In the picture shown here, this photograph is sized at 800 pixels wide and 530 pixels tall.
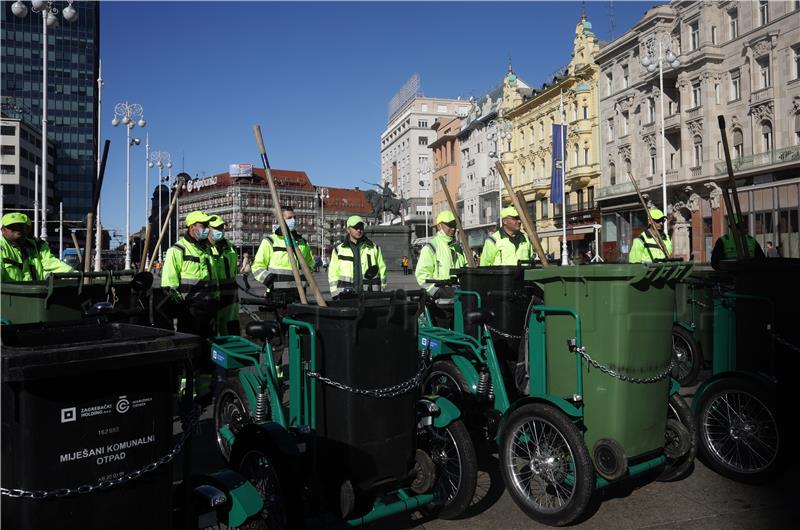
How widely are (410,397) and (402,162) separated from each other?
122m

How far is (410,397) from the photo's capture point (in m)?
3.60

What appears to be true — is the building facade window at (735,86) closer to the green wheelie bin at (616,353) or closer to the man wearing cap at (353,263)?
the man wearing cap at (353,263)

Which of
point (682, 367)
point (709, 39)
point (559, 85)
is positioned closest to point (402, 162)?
point (559, 85)

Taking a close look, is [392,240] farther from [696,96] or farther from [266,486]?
[266,486]

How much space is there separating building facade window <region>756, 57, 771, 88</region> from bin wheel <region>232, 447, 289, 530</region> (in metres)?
39.6

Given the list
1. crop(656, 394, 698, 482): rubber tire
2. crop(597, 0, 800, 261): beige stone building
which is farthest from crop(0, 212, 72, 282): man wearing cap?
crop(597, 0, 800, 261): beige stone building

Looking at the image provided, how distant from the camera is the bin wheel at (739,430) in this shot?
447 cm

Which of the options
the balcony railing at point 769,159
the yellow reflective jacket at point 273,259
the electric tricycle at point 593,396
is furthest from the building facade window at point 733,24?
the electric tricycle at point 593,396

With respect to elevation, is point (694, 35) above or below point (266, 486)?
above

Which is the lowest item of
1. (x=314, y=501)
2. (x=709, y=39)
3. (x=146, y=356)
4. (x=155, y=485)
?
(x=314, y=501)

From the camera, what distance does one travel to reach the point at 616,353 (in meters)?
3.94

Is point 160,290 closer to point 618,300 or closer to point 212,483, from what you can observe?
point 212,483

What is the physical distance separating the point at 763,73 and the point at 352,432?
Result: 40275mm

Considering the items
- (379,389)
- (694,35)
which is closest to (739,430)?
(379,389)
